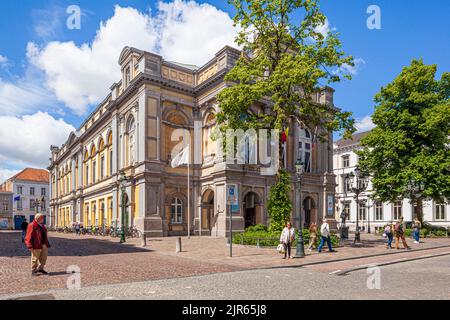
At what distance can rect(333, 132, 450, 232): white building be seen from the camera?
46750mm

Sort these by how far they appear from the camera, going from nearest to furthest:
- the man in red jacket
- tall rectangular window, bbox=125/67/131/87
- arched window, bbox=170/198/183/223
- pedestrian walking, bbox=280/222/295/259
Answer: the man in red jacket
pedestrian walking, bbox=280/222/295/259
arched window, bbox=170/198/183/223
tall rectangular window, bbox=125/67/131/87

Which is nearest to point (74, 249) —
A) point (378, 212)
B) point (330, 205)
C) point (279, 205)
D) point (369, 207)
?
point (279, 205)

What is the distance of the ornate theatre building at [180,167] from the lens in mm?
31672

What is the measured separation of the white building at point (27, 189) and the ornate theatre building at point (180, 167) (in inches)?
2310

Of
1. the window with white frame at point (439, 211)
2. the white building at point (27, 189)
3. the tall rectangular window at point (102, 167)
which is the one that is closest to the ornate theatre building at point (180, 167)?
the tall rectangular window at point (102, 167)

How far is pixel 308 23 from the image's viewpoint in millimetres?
22438

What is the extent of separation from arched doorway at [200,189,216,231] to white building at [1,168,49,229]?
6547 cm

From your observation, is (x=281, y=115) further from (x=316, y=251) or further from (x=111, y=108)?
(x=111, y=108)

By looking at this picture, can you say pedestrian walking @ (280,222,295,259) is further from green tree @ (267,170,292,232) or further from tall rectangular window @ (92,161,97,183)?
tall rectangular window @ (92,161,97,183)

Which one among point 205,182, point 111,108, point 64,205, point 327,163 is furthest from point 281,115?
point 64,205

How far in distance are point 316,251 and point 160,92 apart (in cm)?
2033

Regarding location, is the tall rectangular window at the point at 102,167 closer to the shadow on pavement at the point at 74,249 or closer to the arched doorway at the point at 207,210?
the arched doorway at the point at 207,210

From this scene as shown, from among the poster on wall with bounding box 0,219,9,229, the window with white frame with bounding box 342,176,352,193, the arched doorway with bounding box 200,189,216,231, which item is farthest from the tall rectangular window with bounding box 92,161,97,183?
the poster on wall with bounding box 0,219,9,229
